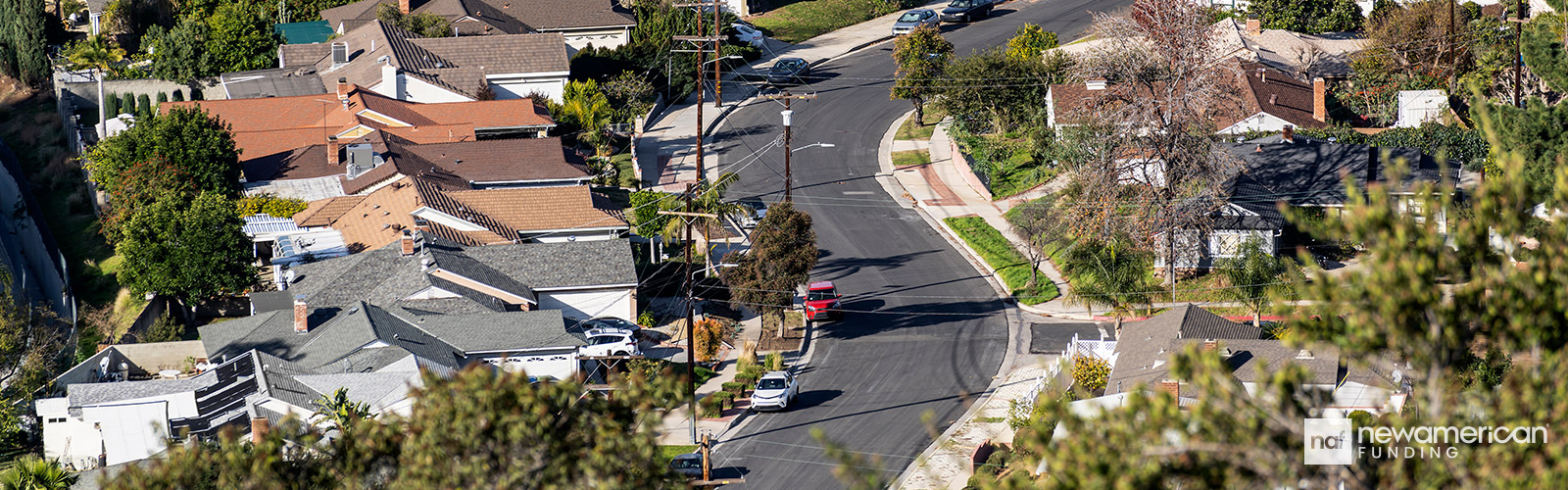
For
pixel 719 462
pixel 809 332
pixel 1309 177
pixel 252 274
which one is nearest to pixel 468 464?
pixel 719 462

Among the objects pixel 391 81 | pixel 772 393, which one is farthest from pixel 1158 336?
pixel 391 81

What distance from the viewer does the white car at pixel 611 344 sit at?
169 ft

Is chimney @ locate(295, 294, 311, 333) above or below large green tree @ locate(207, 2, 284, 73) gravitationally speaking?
below

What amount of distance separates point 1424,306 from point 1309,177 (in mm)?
48664

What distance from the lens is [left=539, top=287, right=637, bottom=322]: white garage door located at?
56500 mm

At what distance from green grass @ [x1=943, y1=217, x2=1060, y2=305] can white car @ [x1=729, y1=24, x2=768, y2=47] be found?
30258 mm

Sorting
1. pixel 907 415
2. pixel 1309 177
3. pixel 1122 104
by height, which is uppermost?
pixel 1122 104

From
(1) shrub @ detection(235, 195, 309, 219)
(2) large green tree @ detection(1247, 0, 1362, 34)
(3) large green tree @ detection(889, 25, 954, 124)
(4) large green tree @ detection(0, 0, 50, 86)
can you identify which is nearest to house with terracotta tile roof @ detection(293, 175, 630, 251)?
(1) shrub @ detection(235, 195, 309, 219)

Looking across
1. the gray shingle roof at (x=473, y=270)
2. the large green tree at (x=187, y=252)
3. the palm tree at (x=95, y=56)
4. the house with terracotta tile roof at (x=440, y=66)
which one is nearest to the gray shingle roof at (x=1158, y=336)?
the gray shingle roof at (x=473, y=270)

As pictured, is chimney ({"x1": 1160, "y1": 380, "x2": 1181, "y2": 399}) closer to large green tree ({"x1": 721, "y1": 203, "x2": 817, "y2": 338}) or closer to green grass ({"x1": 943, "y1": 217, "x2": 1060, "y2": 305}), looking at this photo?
large green tree ({"x1": 721, "y1": 203, "x2": 817, "y2": 338})

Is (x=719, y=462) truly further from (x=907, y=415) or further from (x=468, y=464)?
(x=468, y=464)

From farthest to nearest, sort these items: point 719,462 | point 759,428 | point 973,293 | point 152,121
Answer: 1. point 152,121
2. point 973,293
3. point 759,428
4. point 719,462

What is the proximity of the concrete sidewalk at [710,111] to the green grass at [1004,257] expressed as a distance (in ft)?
45.0

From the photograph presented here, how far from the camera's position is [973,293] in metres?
60.9
